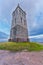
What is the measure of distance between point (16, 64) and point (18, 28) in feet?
57.4

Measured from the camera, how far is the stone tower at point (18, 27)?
30091mm

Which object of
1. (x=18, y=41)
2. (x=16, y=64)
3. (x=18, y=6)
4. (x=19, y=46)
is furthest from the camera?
(x=18, y=6)

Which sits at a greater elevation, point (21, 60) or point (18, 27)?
point (18, 27)

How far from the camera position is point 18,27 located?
30469 mm

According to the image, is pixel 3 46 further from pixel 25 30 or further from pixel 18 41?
pixel 25 30

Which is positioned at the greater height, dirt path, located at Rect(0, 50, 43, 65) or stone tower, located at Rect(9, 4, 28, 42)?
stone tower, located at Rect(9, 4, 28, 42)

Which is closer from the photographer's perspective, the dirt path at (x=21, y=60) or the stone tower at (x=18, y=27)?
the dirt path at (x=21, y=60)

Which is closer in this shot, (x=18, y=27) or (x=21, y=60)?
(x=21, y=60)

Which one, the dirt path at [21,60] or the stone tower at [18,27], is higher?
the stone tower at [18,27]

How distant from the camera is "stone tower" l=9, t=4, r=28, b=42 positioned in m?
30.1

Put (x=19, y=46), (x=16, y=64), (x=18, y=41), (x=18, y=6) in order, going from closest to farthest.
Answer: (x=16, y=64), (x=19, y=46), (x=18, y=41), (x=18, y=6)

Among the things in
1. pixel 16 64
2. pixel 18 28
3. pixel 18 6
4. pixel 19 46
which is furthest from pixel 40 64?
pixel 18 6

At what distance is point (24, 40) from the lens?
30.5 m

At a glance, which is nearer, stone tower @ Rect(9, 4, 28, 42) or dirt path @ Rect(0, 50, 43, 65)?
dirt path @ Rect(0, 50, 43, 65)
